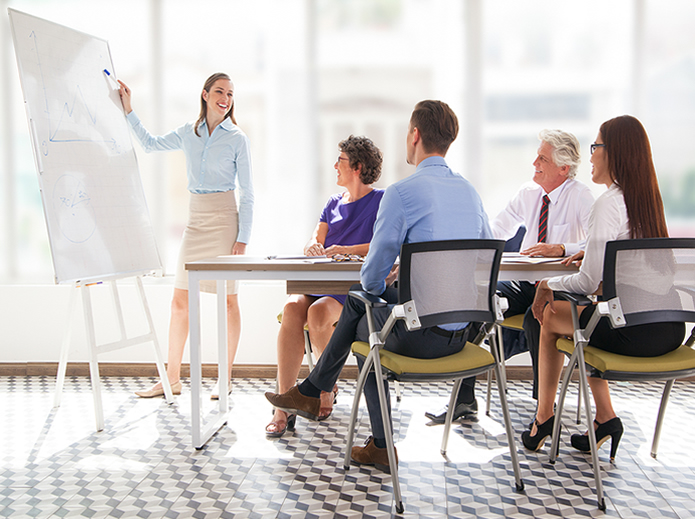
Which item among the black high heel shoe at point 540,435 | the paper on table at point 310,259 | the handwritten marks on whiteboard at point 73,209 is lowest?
the black high heel shoe at point 540,435

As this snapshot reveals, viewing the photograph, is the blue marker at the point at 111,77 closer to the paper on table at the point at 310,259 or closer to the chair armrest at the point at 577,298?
the paper on table at the point at 310,259

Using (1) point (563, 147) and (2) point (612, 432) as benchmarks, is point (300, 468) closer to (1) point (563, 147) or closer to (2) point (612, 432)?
(2) point (612, 432)

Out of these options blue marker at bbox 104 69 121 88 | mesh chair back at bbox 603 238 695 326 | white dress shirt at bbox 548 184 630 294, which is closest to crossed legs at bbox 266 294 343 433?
white dress shirt at bbox 548 184 630 294

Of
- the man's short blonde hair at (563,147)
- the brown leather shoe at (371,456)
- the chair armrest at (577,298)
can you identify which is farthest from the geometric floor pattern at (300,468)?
the man's short blonde hair at (563,147)

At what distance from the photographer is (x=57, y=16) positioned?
367 centimetres

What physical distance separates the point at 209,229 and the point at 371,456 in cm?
152

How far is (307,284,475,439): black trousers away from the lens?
1.97 m

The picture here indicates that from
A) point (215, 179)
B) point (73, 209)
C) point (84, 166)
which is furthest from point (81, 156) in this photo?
point (215, 179)

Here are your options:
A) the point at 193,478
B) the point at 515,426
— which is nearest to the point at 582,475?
the point at 515,426

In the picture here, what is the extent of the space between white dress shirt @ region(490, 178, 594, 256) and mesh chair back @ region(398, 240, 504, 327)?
0.84 metres

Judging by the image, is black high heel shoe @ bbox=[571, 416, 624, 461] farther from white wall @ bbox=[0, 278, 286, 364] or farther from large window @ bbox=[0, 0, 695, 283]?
white wall @ bbox=[0, 278, 286, 364]

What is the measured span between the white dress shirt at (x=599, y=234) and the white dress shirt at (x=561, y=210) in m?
0.46

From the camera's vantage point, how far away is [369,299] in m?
1.91

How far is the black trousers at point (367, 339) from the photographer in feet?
6.46
